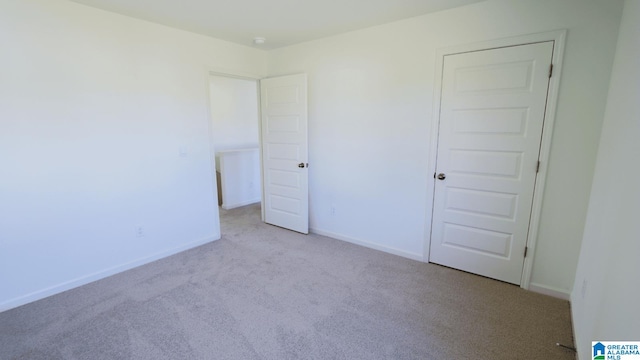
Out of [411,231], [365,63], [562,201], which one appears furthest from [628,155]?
[365,63]

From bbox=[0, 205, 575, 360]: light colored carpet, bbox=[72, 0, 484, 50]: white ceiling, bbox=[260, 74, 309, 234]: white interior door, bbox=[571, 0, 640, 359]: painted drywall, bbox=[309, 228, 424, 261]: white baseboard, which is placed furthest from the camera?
bbox=[260, 74, 309, 234]: white interior door

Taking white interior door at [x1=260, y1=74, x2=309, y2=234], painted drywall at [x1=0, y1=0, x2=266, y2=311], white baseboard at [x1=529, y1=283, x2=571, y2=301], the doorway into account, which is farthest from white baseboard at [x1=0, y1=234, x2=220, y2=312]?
white baseboard at [x1=529, y1=283, x2=571, y2=301]

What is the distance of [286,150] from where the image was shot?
3955 mm

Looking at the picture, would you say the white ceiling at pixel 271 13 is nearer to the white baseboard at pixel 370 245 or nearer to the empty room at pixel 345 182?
the empty room at pixel 345 182

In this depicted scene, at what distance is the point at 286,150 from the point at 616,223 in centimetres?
325

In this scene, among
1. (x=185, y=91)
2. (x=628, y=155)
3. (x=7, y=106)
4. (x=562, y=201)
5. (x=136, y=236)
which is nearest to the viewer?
(x=628, y=155)

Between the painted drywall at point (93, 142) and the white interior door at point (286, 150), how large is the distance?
81cm

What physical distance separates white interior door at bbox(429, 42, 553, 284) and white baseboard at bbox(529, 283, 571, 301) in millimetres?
120

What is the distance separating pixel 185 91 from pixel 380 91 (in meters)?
2.19

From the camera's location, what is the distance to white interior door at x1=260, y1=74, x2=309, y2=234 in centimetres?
375

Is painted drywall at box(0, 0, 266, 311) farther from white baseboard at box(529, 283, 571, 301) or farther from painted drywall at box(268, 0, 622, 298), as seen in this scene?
white baseboard at box(529, 283, 571, 301)

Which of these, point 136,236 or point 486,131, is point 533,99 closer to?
point 486,131

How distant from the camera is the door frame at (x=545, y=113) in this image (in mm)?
2244

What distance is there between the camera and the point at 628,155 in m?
1.36
